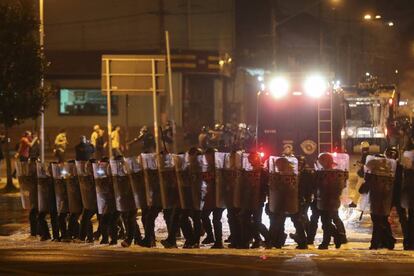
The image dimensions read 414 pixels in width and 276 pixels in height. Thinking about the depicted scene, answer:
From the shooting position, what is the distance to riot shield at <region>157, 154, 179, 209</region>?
12422mm

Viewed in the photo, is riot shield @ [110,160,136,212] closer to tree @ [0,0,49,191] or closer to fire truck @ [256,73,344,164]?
fire truck @ [256,73,344,164]

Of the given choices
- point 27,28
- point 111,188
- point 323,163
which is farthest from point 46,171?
point 27,28

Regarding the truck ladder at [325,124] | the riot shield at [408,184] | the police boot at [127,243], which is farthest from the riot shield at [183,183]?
the truck ladder at [325,124]

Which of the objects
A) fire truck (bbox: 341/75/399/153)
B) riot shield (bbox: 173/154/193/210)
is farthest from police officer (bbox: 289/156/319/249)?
fire truck (bbox: 341/75/399/153)

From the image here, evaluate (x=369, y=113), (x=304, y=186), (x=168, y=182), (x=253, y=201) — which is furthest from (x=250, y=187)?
(x=369, y=113)

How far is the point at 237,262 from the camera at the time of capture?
415 inches

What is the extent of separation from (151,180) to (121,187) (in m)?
0.53

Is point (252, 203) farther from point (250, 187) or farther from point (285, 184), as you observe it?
point (285, 184)

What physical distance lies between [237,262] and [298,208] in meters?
1.83

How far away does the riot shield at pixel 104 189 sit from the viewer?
12859 millimetres

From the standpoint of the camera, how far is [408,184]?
11789mm

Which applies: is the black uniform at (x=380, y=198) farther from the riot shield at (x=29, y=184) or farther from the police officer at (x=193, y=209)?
the riot shield at (x=29, y=184)

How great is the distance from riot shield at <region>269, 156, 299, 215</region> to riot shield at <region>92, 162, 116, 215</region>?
8.82ft

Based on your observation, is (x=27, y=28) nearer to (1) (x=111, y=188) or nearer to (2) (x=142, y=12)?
(1) (x=111, y=188)
